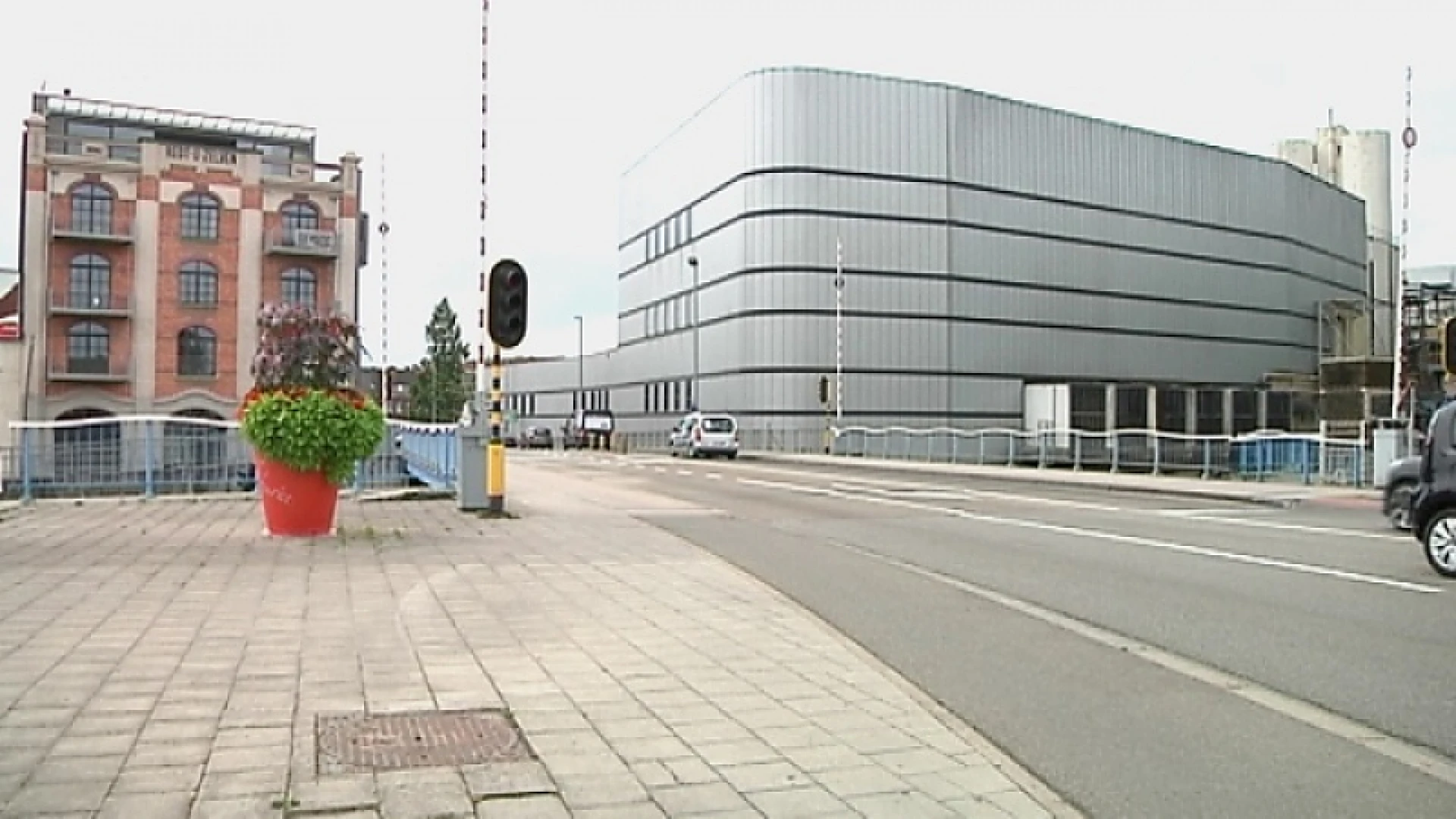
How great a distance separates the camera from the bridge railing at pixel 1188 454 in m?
26.9

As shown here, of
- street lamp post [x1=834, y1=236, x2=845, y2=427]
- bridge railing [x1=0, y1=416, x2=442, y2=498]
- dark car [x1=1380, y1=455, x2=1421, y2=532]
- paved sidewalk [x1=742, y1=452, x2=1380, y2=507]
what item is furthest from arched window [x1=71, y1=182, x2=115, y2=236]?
dark car [x1=1380, y1=455, x2=1421, y2=532]

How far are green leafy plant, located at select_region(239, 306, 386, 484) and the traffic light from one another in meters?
2.24

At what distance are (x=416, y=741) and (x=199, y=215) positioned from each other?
65.7 meters

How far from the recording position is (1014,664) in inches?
290

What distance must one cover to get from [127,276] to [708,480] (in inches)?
1820

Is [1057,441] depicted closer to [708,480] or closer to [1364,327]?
[708,480]

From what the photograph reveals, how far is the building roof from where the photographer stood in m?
66.6

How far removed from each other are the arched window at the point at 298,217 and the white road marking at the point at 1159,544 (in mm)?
50930

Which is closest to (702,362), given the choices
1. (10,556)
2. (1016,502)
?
(1016,502)

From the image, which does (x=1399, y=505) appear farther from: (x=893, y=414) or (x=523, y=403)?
(x=523, y=403)

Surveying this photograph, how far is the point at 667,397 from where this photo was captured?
66500mm

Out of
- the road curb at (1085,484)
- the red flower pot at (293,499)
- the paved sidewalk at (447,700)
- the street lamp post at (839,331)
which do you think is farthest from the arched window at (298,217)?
the paved sidewalk at (447,700)

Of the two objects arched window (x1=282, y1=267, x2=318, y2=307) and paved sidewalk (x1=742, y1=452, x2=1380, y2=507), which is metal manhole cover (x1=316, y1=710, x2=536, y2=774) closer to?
paved sidewalk (x1=742, y1=452, x2=1380, y2=507)

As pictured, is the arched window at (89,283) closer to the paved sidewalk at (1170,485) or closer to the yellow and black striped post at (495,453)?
the paved sidewalk at (1170,485)
